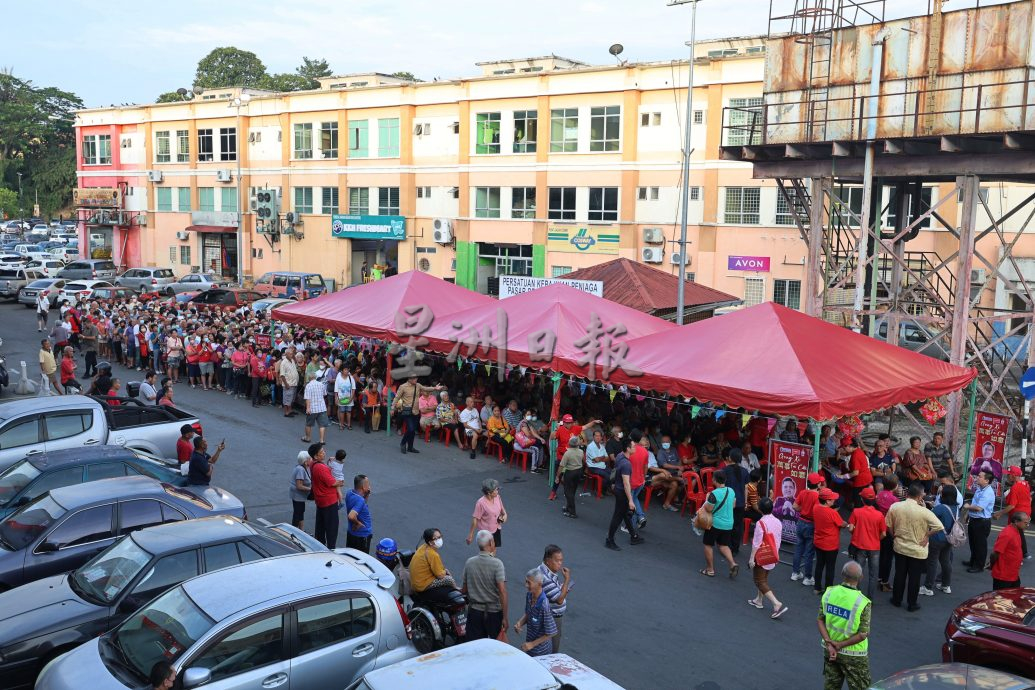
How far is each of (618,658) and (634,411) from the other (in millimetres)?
8734

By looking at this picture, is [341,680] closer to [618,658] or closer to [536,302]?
[618,658]

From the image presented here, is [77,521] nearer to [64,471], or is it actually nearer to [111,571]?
[111,571]

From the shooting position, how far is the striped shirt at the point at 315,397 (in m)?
17.1

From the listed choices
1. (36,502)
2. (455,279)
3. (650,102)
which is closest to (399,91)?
(455,279)

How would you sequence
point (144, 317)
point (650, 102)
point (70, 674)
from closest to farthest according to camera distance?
point (70, 674) < point (144, 317) < point (650, 102)

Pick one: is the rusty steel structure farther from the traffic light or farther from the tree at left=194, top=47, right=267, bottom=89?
the tree at left=194, top=47, right=267, bottom=89

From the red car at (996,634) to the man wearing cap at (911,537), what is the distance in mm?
1438

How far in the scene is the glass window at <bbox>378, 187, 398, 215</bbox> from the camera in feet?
148

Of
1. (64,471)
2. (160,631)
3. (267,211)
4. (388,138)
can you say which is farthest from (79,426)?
(267,211)

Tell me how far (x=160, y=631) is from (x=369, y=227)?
39.8m

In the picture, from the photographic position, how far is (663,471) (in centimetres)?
1417

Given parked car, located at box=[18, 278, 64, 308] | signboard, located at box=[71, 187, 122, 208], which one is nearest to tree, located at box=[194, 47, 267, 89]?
signboard, located at box=[71, 187, 122, 208]

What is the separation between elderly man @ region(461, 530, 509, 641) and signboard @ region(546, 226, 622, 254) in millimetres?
30200

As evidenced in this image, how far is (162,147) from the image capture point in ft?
184
